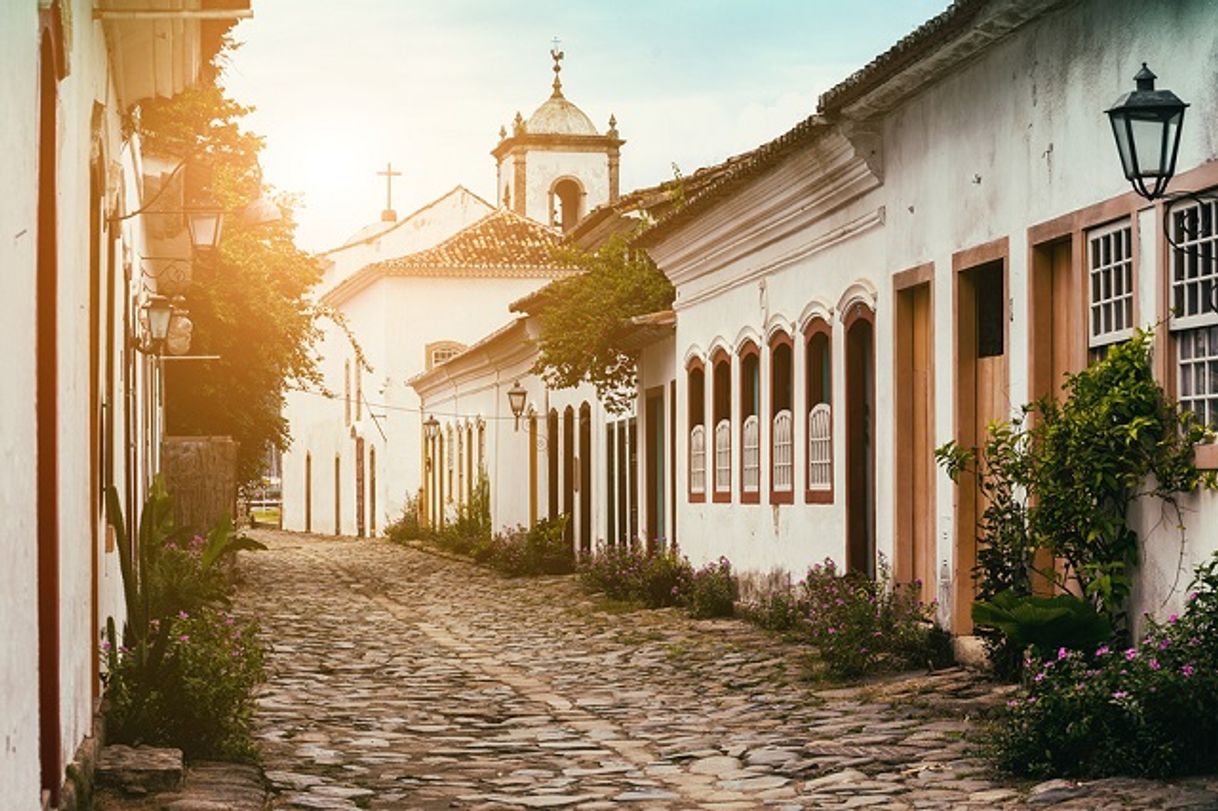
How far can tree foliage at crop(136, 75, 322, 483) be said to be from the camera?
2717 centimetres

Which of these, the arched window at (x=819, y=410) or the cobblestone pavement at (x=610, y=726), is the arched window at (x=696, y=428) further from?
the arched window at (x=819, y=410)

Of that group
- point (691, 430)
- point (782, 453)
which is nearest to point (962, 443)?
point (782, 453)

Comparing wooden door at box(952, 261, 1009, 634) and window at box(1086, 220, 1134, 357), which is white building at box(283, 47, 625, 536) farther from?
window at box(1086, 220, 1134, 357)

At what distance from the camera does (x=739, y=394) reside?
2008 centimetres

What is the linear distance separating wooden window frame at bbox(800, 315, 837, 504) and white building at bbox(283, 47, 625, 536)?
95.6 ft

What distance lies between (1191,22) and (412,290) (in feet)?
137

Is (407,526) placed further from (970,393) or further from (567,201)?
(970,393)

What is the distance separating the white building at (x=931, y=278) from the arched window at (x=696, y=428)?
25 centimetres

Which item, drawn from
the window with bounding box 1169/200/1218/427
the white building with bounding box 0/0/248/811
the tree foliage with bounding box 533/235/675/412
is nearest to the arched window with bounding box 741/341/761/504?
the tree foliage with bounding box 533/235/675/412

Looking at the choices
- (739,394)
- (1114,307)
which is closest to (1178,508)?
(1114,307)

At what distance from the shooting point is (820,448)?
680 inches

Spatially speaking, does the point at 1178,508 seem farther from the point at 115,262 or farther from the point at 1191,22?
the point at 115,262

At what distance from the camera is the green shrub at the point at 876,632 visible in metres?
13.3

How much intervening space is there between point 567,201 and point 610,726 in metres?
45.1
